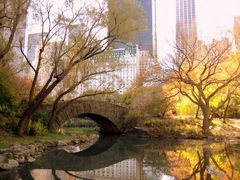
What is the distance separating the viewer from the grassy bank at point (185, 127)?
2414 centimetres

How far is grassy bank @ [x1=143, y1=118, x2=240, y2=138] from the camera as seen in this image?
2414cm

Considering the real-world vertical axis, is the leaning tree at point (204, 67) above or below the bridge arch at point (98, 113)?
above

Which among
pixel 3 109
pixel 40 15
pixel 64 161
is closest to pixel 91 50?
pixel 40 15

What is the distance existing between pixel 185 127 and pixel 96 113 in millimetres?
7355

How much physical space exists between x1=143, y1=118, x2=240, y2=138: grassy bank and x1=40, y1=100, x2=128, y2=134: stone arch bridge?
3296 millimetres

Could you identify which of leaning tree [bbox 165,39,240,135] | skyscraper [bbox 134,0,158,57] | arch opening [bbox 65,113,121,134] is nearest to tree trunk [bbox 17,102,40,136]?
arch opening [bbox 65,113,121,134]

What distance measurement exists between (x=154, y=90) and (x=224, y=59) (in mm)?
5609

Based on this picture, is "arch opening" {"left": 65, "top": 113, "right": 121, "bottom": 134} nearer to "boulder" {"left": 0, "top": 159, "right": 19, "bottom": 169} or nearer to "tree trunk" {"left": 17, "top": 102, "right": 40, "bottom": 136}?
"tree trunk" {"left": 17, "top": 102, "right": 40, "bottom": 136}

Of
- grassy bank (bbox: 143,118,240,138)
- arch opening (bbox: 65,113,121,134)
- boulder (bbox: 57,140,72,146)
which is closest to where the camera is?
Result: boulder (bbox: 57,140,72,146)

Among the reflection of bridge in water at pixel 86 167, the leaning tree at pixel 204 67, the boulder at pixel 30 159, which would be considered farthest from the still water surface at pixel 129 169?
the leaning tree at pixel 204 67

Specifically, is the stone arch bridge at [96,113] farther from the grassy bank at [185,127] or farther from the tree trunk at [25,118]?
the tree trunk at [25,118]

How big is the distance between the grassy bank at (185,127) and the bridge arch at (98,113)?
3300 mm

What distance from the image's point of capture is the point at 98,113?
27.1 metres

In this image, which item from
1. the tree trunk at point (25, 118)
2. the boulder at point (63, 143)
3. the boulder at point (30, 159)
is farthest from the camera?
the boulder at point (63, 143)
